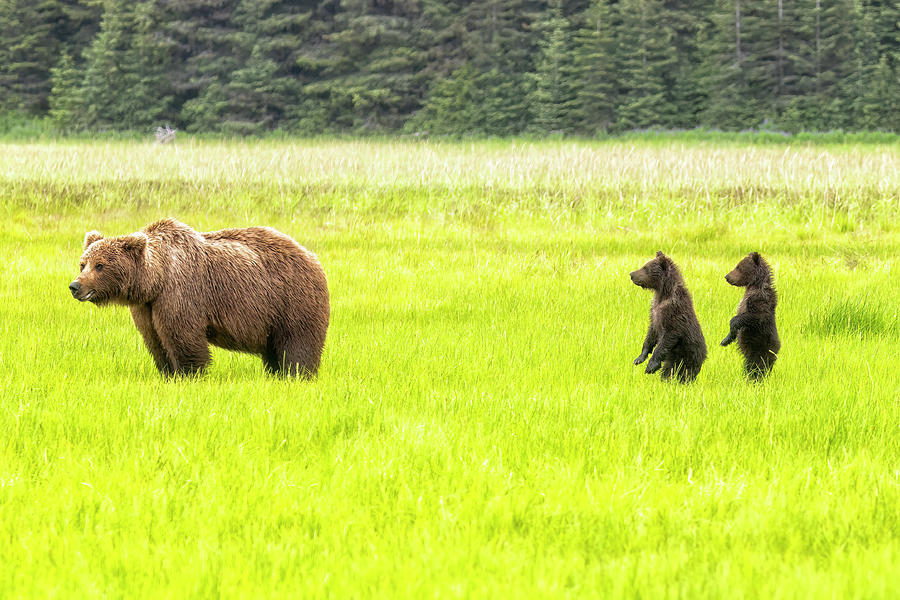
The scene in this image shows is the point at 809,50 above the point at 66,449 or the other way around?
above

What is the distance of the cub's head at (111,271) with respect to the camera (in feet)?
17.7

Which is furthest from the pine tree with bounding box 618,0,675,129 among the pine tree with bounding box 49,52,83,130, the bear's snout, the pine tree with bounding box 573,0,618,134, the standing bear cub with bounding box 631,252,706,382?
the bear's snout

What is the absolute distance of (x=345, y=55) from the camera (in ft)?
157

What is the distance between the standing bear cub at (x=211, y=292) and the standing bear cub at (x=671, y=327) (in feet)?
6.86

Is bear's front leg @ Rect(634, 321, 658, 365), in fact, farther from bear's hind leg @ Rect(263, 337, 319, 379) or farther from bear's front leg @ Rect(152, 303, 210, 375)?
bear's front leg @ Rect(152, 303, 210, 375)

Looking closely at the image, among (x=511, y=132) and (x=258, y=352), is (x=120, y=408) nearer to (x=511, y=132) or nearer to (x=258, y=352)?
(x=258, y=352)

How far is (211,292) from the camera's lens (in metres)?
5.67

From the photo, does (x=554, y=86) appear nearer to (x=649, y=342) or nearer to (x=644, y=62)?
(x=644, y=62)

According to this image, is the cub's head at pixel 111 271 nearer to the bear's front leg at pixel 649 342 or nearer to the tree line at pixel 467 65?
the bear's front leg at pixel 649 342

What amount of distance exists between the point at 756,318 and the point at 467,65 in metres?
41.6

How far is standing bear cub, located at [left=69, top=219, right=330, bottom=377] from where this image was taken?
5.46 m

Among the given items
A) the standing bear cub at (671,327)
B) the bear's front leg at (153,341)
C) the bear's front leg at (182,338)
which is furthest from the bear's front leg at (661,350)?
the bear's front leg at (153,341)

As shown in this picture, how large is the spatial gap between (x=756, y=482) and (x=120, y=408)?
3230mm

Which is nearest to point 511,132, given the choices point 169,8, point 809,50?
point 809,50
